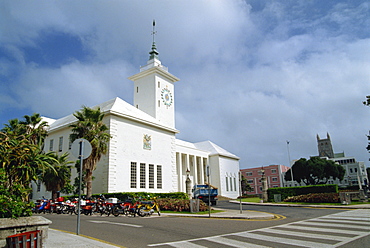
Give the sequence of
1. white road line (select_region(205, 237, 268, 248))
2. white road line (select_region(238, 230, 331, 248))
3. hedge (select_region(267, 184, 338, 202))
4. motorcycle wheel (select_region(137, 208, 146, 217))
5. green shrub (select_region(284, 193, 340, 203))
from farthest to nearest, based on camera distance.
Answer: hedge (select_region(267, 184, 338, 202)) → green shrub (select_region(284, 193, 340, 203)) → motorcycle wheel (select_region(137, 208, 146, 217)) → white road line (select_region(205, 237, 268, 248)) → white road line (select_region(238, 230, 331, 248))

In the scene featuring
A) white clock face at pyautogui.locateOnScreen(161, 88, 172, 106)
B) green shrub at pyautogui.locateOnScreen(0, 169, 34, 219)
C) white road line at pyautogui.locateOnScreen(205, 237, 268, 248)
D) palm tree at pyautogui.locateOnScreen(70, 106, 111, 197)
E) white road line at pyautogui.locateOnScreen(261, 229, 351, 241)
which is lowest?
white road line at pyautogui.locateOnScreen(261, 229, 351, 241)

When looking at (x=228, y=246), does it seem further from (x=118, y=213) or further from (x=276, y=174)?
(x=276, y=174)

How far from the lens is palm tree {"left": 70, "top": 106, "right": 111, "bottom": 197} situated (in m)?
23.7

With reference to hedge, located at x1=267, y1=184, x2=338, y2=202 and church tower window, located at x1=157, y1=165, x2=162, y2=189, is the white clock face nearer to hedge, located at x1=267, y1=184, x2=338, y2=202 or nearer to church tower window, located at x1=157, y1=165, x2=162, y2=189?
church tower window, located at x1=157, y1=165, x2=162, y2=189

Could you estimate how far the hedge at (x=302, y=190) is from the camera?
2628 cm

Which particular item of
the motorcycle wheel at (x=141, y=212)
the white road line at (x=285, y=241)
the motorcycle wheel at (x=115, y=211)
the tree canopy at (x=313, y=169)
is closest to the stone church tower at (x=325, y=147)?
the tree canopy at (x=313, y=169)

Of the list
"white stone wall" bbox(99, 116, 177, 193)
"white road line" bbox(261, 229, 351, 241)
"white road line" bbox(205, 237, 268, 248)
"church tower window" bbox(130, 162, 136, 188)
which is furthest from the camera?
"church tower window" bbox(130, 162, 136, 188)

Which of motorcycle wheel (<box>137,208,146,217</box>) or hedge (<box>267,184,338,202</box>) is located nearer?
motorcycle wheel (<box>137,208,146,217</box>)

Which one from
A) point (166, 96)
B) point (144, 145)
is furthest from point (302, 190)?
point (166, 96)

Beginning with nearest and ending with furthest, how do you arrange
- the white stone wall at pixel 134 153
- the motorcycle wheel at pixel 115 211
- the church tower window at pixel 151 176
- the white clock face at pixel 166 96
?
the motorcycle wheel at pixel 115 211 → the white stone wall at pixel 134 153 → the church tower window at pixel 151 176 → the white clock face at pixel 166 96

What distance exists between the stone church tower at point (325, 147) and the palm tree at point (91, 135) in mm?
143639

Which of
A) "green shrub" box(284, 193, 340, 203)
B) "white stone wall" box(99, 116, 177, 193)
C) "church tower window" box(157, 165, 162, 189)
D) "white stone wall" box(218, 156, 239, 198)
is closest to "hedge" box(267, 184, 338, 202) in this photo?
"green shrub" box(284, 193, 340, 203)

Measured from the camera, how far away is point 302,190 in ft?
92.7

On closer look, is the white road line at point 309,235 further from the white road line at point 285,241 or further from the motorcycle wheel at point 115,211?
the motorcycle wheel at point 115,211
